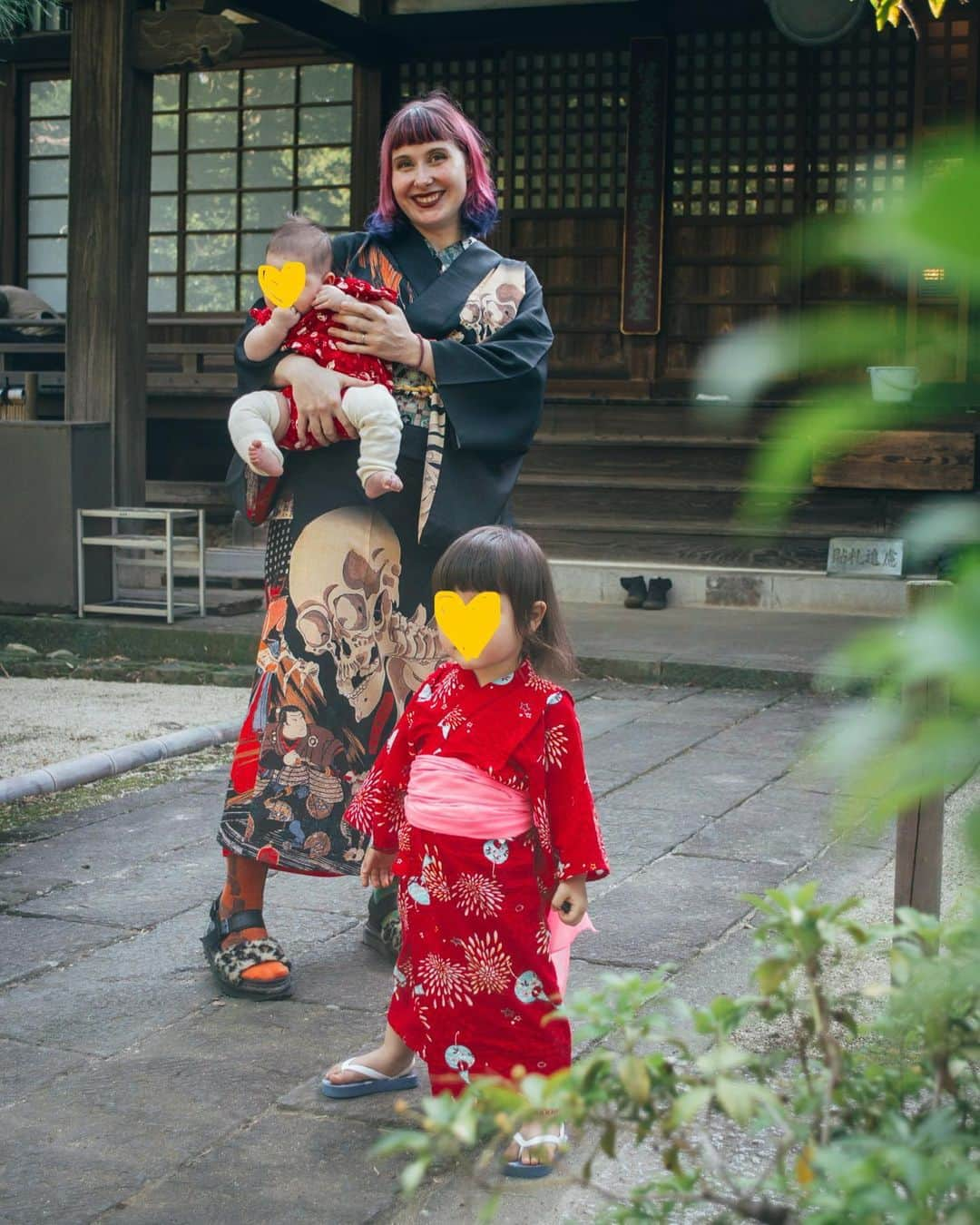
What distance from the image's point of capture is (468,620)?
8.05ft

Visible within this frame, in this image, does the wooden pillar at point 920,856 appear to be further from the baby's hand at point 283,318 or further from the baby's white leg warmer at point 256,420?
the baby's hand at point 283,318

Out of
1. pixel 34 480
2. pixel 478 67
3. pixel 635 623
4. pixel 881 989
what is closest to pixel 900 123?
pixel 478 67

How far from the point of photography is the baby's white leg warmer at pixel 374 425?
311 centimetres

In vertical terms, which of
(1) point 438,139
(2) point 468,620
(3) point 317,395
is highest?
(1) point 438,139

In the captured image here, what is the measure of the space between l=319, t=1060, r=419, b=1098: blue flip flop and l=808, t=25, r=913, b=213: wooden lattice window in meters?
7.39

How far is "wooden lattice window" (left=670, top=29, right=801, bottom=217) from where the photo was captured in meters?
9.47

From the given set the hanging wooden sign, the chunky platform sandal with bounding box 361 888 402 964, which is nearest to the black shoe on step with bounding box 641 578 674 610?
the hanging wooden sign

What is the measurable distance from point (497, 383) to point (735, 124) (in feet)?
23.2

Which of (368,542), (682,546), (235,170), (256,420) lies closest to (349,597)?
(368,542)

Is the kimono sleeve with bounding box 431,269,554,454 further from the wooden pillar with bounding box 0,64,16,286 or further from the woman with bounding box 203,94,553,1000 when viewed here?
the wooden pillar with bounding box 0,64,16,286

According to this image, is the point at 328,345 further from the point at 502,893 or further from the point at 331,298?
the point at 502,893

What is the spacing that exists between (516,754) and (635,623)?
614 cm

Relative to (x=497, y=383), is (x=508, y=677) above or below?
below

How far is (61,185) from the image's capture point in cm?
1146
